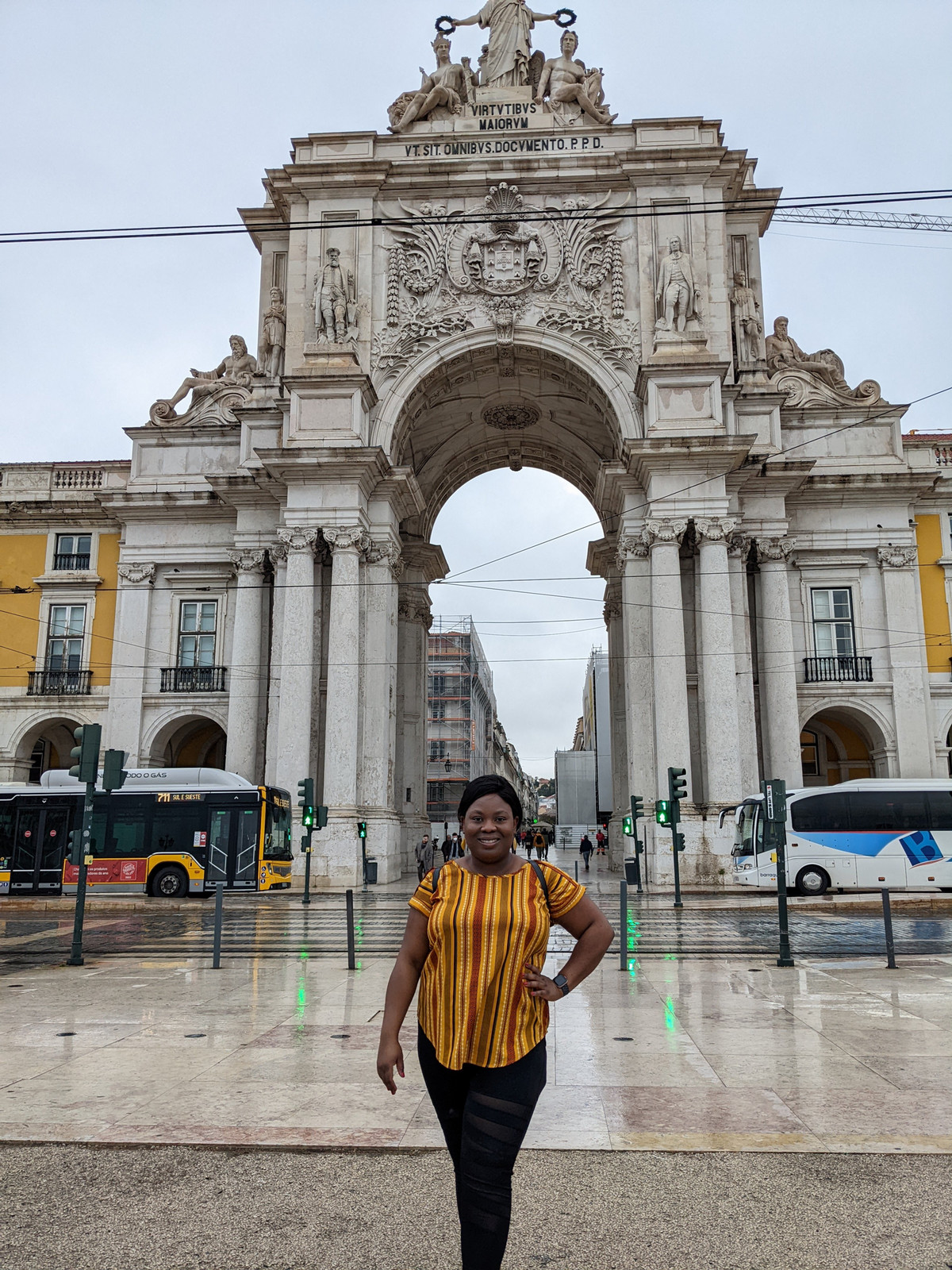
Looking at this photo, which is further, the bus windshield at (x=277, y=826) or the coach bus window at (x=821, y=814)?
the bus windshield at (x=277, y=826)

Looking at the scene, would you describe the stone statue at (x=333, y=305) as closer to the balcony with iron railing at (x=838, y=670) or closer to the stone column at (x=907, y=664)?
the balcony with iron railing at (x=838, y=670)

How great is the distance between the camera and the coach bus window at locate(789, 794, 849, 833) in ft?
86.9

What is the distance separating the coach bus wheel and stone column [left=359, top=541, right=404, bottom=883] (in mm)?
5596

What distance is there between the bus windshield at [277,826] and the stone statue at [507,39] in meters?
24.3

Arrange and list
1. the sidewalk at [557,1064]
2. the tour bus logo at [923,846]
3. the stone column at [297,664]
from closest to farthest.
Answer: the sidewalk at [557,1064], the tour bus logo at [923,846], the stone column at [297,664]

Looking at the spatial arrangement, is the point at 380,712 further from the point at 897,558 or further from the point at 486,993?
the point at 486,993

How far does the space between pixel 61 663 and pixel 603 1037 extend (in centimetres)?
3112

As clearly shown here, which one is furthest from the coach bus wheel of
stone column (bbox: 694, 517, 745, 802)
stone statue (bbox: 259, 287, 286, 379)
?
stone statue (bbox: 259, 287, 286, 379)

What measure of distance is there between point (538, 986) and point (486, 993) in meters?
0.19

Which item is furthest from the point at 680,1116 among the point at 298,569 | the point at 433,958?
the point at 298,569

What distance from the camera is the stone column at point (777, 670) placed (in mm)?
31672

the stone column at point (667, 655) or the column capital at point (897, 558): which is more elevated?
the column capital at point (897, 558)

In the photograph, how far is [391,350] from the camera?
108 feet

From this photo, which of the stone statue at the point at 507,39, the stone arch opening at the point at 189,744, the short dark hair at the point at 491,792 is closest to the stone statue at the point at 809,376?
the stone statue at the point at 507,39
